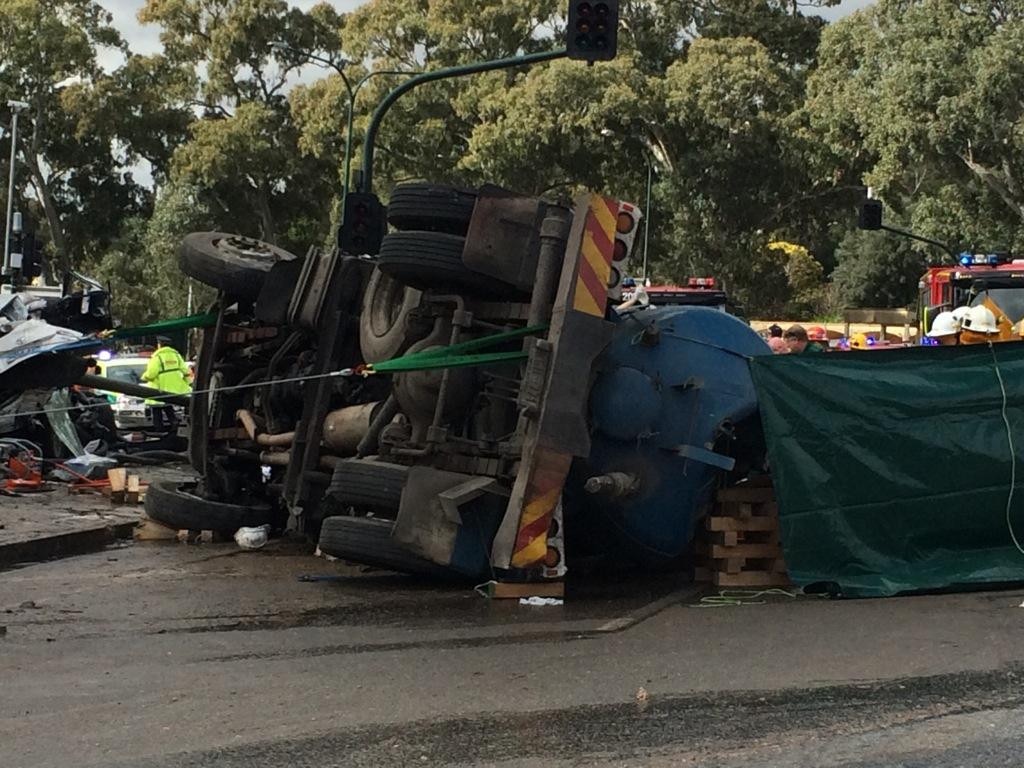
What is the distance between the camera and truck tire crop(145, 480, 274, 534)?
1146 cm

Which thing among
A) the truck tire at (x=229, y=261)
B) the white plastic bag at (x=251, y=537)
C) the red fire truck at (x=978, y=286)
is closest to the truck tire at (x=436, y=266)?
the truck tire at (x=229, y=261)

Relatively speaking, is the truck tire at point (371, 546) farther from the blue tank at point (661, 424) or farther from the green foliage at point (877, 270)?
the green foliage at point (877, 270)

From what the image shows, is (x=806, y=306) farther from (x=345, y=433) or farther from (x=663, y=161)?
(x=345, y=433)

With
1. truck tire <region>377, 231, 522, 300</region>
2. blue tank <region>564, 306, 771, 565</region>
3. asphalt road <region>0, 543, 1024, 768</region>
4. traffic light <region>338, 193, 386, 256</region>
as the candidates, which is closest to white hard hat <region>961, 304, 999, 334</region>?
blue tank <region>564, 306, 771, 565</region>

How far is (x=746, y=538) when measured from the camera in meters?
9.05

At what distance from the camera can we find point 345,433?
33.2 feet

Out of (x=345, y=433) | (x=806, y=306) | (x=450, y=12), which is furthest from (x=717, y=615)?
(x=806, y=306)

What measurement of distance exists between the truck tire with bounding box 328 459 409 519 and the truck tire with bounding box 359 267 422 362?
910 mm

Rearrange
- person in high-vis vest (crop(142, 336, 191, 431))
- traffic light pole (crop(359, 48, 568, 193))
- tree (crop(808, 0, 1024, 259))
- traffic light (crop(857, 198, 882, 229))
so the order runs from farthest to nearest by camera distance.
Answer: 1. tree (crop(808, 0, 1024, 259))
2. traffic light (crop(857, 198, 882, 229))
3. person in high-vis vest (crop(142, 336, 191, 431))
4. traffic light pole (crop(359, 48, 568, 193))

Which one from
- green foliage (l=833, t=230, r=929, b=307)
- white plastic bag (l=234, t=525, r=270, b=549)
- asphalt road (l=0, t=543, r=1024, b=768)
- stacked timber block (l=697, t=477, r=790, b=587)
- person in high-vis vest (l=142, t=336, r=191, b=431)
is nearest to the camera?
asphalt road (l=0, t=543, r=1024, b=768)

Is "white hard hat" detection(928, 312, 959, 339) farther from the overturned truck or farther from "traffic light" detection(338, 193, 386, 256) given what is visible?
"traffic light" detection(338, 193, 386, 256)

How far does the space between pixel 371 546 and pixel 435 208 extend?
2.03 meters

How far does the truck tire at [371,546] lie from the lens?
28.7 feet

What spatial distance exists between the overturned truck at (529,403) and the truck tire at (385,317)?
0.06ft
